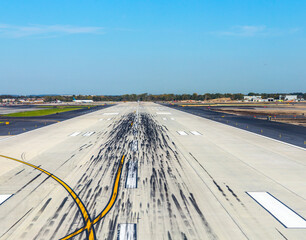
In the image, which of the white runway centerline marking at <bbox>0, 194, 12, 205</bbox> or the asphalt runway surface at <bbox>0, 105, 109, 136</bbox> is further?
the asphalt runway surface at <bbox>0, 105, 109, 136</bbox>

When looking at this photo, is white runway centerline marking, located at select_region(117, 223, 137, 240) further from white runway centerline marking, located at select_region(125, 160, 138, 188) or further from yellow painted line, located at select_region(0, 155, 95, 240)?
white runway centerline marking, located at select_region(125, 160, 138, 188)

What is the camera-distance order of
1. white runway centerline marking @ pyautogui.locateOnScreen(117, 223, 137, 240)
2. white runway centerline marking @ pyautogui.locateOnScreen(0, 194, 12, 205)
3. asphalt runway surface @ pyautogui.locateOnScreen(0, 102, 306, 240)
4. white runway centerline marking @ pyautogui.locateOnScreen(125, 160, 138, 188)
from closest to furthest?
white runway centerline marking @ pyautogui.locateOnScreen(117, 223, 137, 240) → asphalt runway surface @ pyautogui.locateOnScreen(0, 102, 306, 240) → white runway centerline marking @ pyautogui.locateOnScreen(0, 194, 12, 205) → white runway centerline marking @ pyautogui.locateOnScreen(125, 160, 138, 188)

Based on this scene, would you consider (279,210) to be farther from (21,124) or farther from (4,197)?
(21,124)

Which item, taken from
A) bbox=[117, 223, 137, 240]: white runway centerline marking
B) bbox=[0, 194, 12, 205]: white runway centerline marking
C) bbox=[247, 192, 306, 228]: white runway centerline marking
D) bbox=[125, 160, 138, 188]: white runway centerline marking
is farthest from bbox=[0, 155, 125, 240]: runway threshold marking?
bbox=[247, 192, 306, 228]: white runway centerline marking

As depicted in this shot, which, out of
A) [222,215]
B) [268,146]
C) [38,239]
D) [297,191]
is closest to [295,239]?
[222,215]

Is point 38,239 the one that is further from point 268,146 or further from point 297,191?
point 268,146

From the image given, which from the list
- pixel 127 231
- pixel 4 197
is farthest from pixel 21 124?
pixel 127 231

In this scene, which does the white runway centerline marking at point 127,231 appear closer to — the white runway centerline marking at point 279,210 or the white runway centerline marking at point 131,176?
the white runway centerline marking at point 131,176

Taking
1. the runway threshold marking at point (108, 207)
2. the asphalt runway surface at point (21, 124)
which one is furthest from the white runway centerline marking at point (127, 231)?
the asphalt runway surface at point (21, 124)
